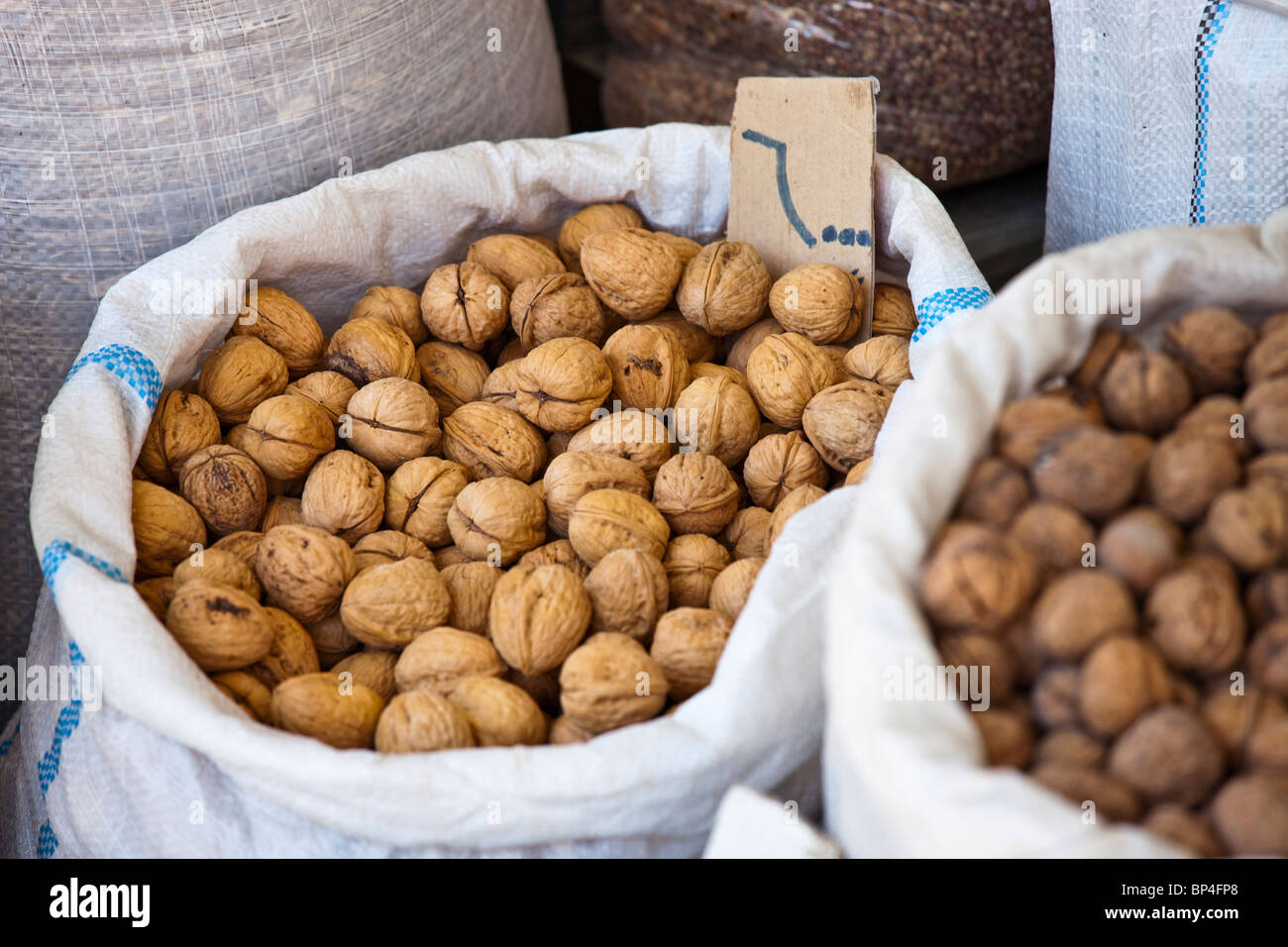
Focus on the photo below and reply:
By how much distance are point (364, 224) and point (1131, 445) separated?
117cm

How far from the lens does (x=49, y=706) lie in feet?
4.11

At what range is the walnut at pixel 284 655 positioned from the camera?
127cm

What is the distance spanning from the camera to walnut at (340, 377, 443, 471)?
4.99 ft

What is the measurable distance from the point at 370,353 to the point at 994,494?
970 mm

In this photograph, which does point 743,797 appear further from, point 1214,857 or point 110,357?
point 110,357

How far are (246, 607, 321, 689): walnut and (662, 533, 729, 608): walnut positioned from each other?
446mm

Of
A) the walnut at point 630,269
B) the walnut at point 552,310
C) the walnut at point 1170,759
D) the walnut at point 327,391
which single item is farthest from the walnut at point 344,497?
the walnut at point 1170,759

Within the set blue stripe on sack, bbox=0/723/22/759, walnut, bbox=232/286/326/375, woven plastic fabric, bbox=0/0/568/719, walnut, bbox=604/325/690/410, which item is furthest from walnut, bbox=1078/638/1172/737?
blue stripe on sack, bbox=0/723/22/759

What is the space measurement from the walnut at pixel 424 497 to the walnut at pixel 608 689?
396 millimetres

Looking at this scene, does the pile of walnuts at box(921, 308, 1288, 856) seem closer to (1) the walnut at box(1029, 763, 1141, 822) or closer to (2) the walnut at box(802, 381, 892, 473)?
(1) the walnut at box(1029, 763, 1141, 822)

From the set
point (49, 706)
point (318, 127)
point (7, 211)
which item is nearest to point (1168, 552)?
point (49, 706)

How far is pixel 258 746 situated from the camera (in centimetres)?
103

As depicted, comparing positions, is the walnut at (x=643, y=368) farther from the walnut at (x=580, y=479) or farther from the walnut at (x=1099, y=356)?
the walnut at (x=1099, y=356)

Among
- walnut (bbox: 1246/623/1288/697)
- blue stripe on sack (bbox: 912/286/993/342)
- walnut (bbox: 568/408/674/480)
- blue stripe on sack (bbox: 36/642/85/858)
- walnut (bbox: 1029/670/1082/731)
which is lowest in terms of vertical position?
blue stripe on sack (bbox: 36/642/85/858)
